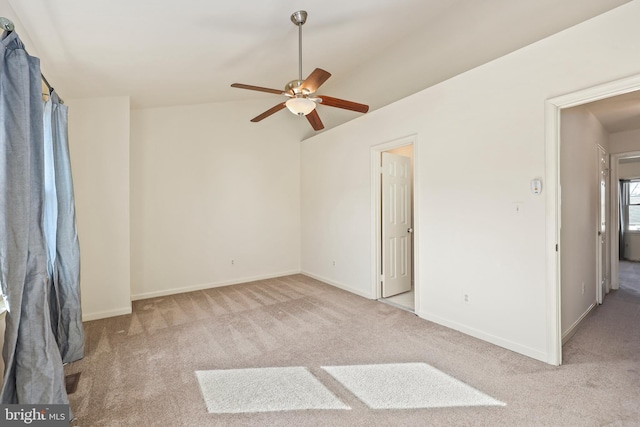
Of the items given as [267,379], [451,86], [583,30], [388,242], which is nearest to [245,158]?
[388,242]

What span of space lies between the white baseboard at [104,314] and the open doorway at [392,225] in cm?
333

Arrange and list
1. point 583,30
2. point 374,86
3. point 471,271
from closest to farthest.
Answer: point 583,30
point 471,271
point 374,86

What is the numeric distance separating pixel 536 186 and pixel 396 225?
206cm

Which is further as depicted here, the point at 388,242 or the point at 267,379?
the point at 388,242

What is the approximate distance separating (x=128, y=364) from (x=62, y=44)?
2.69m

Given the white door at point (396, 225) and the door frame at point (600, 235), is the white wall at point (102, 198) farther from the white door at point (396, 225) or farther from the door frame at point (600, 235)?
the door frame at point (600, 235)

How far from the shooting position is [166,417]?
1.85 meters

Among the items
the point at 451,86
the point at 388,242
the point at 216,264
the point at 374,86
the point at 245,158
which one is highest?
the point at 374,86

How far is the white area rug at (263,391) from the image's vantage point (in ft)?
6.36

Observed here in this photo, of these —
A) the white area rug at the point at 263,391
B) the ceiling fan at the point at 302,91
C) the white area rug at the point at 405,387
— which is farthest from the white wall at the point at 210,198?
the white area rug at the point at 405,387

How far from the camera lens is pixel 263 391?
2.10m

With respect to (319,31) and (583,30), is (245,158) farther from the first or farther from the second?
(583,30)

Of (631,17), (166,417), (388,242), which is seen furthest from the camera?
(388,242)

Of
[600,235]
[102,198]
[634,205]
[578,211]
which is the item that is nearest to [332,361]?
[578,211]
